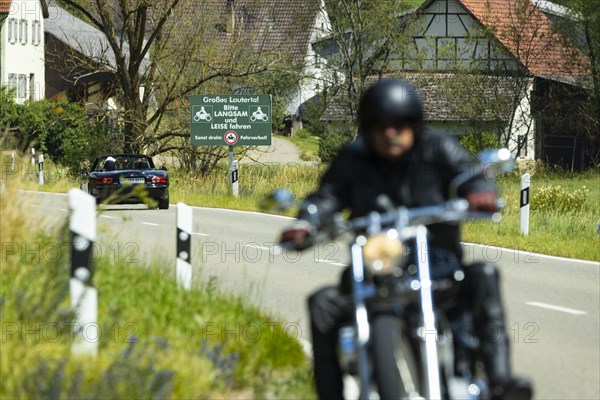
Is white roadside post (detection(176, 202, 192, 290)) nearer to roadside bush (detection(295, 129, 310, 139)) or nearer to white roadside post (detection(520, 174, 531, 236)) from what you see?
white roadside post (detection(520, 174, 531, 236))

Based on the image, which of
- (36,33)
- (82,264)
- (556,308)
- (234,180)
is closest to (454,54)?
(234,180)

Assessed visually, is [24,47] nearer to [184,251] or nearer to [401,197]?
[184,251]

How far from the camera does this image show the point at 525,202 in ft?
64.9

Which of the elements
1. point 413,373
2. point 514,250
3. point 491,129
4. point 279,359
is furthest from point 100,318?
point 491,129

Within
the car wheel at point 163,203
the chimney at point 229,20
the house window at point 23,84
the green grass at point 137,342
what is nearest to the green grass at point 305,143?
the house window at point 23,84

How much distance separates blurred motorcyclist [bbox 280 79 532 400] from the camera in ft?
17.0

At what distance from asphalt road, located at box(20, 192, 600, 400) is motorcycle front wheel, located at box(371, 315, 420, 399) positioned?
2856 mm

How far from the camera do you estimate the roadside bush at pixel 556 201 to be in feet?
90.4

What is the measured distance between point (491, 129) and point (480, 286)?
52.2 metres

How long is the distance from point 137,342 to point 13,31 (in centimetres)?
7123

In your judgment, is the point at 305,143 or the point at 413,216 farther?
the point at 305,143

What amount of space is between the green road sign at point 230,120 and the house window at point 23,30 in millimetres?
45785

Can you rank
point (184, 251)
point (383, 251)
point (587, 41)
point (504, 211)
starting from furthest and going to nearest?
point (587, 41), point (504, 211), point (184, 251), point (383, 251)

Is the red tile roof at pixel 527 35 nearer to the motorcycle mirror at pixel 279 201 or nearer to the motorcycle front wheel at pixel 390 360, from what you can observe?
the motorcycle mirror at pixel 279 201
